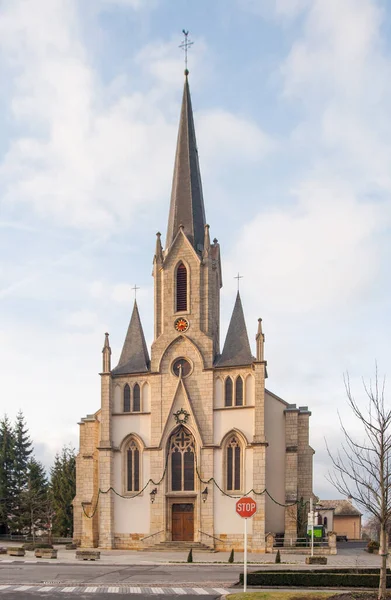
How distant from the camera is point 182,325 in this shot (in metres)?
49.6

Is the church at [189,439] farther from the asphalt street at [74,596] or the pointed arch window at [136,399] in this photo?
the asphalt street at [74,596]

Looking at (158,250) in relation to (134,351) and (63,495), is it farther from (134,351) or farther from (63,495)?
(63,495)

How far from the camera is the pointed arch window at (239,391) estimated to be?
A: 46875 mm

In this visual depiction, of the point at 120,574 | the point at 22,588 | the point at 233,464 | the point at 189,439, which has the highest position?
the point at 189,439

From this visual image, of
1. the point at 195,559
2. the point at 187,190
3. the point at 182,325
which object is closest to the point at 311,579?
the point at 195,559

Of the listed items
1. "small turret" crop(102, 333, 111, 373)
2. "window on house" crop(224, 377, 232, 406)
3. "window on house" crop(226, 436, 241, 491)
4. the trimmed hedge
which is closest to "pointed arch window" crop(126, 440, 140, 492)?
"small turret" crop(102, 333, 111, 373)

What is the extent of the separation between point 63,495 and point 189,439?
22.1 m

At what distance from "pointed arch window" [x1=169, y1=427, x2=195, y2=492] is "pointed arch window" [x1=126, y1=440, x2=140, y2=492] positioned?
8.54 ft

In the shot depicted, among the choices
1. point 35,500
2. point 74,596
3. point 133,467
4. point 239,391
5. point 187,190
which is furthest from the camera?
point 35,500

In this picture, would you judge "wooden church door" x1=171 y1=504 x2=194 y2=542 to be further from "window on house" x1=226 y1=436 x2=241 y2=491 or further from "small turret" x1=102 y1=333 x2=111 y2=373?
"small turret" x1=102 y1=333 x2=111 y2=373

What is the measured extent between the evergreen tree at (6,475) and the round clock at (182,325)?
23812mm

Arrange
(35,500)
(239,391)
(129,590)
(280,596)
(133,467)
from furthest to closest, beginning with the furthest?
1. (35,500)
2. (133,467)
3. (239,391)
4. (129,590)
5. (280,596)

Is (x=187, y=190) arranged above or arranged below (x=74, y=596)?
above

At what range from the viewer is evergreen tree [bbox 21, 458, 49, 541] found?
2288 inches
